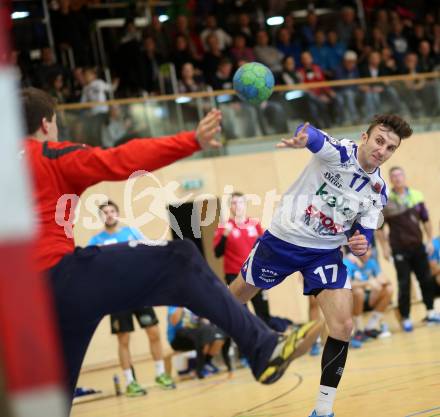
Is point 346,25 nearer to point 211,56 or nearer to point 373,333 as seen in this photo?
point 211,56

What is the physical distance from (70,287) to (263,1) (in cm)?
1631

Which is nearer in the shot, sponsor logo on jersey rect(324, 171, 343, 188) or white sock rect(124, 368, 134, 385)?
sponsor logo on jersey rect(324, 171, 343, 188)

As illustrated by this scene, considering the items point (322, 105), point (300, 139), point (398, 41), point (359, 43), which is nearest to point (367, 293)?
point (322, 105)

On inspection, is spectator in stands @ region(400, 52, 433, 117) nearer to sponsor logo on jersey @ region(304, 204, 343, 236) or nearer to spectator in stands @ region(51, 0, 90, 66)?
spectator in stands @ region(51, 0, 90, 66)

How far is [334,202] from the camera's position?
6.30 meters

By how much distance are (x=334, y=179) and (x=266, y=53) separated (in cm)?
1119

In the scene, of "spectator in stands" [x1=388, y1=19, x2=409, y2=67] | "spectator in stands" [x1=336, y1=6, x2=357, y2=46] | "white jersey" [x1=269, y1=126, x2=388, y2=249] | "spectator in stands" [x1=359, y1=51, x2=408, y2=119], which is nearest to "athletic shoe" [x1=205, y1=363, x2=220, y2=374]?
"white jersey" [x1=269, y1=126, x2=388, y2=249]

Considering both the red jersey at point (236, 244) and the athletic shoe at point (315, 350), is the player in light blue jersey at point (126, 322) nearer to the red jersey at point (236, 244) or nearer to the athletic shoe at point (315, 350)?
the red jersey at point (236, 244)

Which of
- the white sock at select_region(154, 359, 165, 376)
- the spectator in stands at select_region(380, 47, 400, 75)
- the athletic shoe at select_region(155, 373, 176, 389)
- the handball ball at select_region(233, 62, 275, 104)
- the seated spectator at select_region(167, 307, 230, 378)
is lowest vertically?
the athletic shoe at select_region(155, 373, 176, 389)

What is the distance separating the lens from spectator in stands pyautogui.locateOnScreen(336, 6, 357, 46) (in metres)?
18.8

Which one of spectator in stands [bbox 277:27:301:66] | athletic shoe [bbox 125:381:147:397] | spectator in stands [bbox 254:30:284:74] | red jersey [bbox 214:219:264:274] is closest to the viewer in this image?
athletic shoe [bbox 125:381:147:397]

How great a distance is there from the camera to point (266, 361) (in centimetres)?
400

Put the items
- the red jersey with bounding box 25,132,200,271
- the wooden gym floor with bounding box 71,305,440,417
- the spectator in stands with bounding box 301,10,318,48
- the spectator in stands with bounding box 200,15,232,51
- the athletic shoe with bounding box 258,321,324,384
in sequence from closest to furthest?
the red jersey with bounding box 25,132,200,271
the athletic shoe with bounding box 258,321,324,384
the wooden gym floor with bounding box 71,305,440,417
the spectator in stands with bounding box 200,15,232,51
the spectator in stands with bounding box 301,10,318,48

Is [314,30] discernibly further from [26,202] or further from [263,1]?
[26,202]
